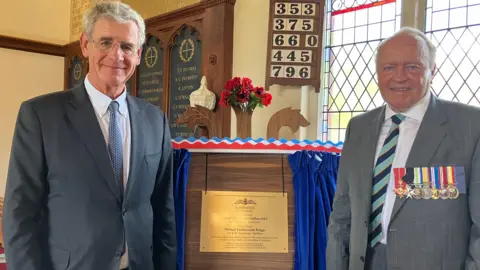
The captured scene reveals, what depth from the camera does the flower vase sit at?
8.92 ft

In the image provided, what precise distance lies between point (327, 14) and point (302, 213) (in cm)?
250

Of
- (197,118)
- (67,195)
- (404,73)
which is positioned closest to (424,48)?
(404,73)

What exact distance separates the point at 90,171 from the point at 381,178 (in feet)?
2.92

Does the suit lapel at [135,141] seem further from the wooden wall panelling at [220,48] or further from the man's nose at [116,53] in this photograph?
the wooden wall panelling at [220,48]

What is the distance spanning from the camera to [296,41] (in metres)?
3.71

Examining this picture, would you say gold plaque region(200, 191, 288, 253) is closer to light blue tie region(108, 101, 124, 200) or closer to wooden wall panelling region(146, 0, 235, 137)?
light blue tie region(108, 101, 124, 200)

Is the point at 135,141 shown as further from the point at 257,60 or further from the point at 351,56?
the point at 351,56

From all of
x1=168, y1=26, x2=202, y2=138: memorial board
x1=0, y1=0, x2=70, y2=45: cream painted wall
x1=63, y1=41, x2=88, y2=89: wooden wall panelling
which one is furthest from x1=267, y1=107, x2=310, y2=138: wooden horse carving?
x1=0, y1=0, x2=70, y2=45: cream painted wall

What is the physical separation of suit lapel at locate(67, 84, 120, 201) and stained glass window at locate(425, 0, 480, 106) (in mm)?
2557

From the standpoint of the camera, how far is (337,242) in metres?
1.63

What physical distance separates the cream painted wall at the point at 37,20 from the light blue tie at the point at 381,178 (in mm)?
5357

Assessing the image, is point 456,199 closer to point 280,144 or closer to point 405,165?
point 405,165

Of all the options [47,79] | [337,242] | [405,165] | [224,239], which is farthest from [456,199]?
[47,79]

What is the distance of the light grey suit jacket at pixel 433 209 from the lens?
4.50 feet
